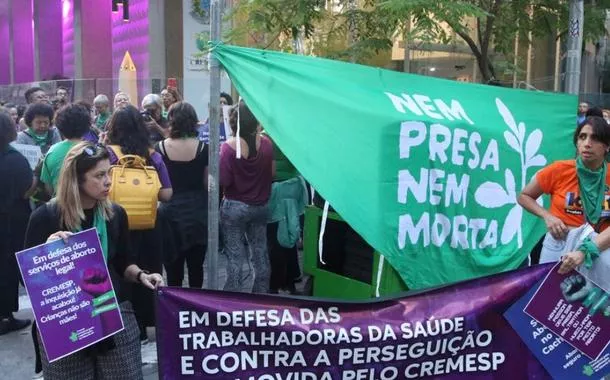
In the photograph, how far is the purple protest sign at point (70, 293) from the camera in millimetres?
2781

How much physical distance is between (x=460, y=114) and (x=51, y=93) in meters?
11.5

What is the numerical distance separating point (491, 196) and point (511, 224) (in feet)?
1.00

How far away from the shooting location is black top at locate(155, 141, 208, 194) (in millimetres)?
5238

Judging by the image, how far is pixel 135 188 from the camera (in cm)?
452

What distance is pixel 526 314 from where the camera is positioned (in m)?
3.48

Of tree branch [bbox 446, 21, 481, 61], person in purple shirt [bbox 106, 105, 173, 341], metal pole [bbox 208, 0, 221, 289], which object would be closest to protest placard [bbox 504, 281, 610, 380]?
metal pole [bbox 208, 0, 221, 289]

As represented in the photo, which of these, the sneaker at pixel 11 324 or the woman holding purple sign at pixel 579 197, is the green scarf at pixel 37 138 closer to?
the sneaker at pixel 11 324

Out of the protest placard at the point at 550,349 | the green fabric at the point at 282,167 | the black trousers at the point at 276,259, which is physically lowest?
the black trousers at the point at 276,259

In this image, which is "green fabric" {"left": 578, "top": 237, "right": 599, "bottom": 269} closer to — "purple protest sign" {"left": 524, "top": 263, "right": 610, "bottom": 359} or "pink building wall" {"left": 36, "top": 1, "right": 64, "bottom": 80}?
"purple protest sign" {"left": 524, "top": 263, "right": 610, "bottom": 359}

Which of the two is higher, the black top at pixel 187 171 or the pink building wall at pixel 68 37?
the pink building wall at pixel 68 37

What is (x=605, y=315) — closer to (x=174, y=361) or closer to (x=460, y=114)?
(x=460, y=114)

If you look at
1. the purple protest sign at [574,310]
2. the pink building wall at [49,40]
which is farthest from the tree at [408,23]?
the pink building wall at [49,40]

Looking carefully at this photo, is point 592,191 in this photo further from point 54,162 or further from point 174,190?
point 54,162

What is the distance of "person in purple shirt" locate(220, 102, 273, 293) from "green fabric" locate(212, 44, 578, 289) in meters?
1.55
